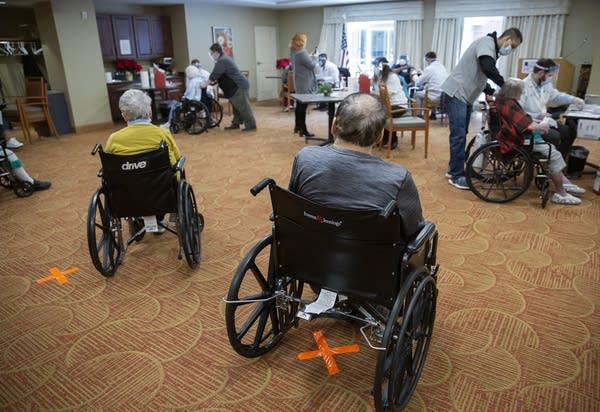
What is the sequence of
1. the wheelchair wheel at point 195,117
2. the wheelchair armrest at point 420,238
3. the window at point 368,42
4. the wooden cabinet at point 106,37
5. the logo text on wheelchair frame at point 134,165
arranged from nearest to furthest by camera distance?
the wheelchair armrest at point 420,238
the logo text on wheelchair frame at point 134,165
the wheelchair wheel at point 195,117
the wooden cabinet at point 106,37
the window at point 368,42

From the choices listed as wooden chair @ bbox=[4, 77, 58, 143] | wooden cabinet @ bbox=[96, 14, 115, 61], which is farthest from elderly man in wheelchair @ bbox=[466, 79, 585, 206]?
wooden cabinet @ bbox=[96, 14, 115, 61]

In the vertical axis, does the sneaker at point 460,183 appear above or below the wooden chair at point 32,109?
below

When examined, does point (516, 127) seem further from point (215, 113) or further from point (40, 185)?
point (215, 113)

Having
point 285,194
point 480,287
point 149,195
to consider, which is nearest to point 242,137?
point 149,195

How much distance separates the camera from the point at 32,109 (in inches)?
247

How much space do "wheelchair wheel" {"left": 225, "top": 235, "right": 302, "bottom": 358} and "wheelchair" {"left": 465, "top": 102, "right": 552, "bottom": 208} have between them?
2237 mm

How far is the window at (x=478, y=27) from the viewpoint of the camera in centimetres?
A: 836

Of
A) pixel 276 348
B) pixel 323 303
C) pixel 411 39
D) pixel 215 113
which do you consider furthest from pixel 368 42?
pixel 323 303

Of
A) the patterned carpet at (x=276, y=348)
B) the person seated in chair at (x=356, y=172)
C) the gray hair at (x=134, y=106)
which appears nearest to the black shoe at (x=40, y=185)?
the patterned carpet at (x=276, y=348)

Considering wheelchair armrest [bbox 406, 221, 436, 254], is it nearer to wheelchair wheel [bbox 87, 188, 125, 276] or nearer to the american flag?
wheelchair wheel [bbox 87, 188, 125, 276]

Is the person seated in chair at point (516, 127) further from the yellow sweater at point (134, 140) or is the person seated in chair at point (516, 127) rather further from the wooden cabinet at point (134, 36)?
the wooden cabinet at point (134, 36)

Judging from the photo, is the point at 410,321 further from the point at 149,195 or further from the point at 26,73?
the point at 26,73

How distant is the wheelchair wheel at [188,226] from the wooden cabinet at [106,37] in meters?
6.34

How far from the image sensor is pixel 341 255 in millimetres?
1435
